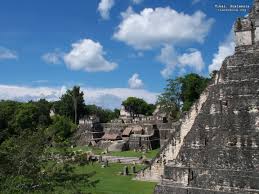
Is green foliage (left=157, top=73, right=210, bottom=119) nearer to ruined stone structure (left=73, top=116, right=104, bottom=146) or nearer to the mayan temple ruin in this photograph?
ruined stone structure (left=73, top=116, right=104, bottom=146)

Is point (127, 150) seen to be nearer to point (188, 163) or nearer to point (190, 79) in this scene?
point (190, 79)

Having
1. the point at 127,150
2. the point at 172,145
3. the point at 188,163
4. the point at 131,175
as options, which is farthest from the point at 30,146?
the point at 127,150

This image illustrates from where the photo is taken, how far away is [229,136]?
1664cm

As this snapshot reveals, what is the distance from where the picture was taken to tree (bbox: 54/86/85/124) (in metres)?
80.2

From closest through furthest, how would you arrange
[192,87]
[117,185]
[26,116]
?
[117,185] < [192,87] < [26,116]

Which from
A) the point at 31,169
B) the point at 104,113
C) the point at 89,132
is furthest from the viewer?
the point at 104,113

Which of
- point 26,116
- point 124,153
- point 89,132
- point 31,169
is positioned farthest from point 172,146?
point 26,116

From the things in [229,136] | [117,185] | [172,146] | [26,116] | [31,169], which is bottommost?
[117,185]

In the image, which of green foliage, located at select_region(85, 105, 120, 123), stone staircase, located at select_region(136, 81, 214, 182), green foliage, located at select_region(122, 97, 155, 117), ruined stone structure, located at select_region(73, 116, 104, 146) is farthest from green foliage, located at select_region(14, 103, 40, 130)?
stone staircase, located at select_region(136, 81, 214, 182)

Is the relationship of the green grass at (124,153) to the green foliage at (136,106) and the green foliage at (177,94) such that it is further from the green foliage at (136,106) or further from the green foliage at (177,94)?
the green foliage at (136,106)

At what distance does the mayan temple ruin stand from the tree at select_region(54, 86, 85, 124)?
6258cm

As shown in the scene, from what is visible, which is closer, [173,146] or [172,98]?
[173,146]

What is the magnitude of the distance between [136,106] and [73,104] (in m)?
24.9

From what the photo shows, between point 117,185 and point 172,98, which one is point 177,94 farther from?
point 117,185
